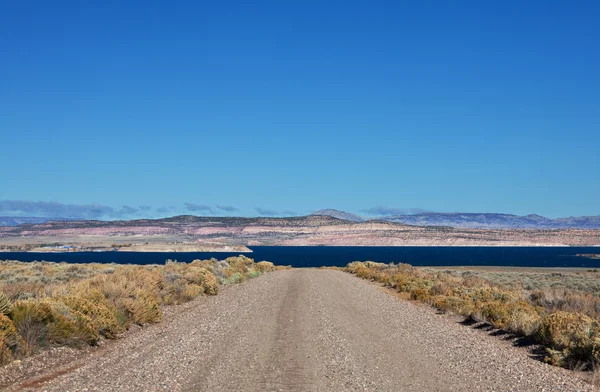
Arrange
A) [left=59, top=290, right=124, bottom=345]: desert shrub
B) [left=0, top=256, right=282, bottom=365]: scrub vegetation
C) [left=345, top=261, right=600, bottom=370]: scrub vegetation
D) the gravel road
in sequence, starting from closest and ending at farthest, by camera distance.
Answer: the gravel road → [left=0, top=256, right=282, bottom=365]: scrub vegetation → [left=345, top=261, right=600, bottom=370]: scrub vegetation → [left=59, top=290, right=124, bottom=345]: desert shrub

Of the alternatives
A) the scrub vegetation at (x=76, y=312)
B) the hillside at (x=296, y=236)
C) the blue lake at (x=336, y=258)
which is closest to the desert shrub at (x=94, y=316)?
the scrub vegetation at (x=76, y=312)

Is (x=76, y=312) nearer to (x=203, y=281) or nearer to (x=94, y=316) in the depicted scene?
(x=94, y=316)

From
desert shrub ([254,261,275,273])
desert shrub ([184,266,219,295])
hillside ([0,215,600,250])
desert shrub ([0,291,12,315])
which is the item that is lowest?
desert shrub ([254,261,275,273])

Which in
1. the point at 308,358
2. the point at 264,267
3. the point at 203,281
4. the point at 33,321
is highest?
the point at 33,321

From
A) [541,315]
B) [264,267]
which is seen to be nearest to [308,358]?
[541,315]

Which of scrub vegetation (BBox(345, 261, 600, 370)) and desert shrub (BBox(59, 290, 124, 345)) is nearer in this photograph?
scrub vegetation (BBox(345, 261, 600, 370))

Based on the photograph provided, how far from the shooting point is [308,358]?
10523mm

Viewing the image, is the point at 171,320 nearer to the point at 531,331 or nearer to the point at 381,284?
the point at 531,331

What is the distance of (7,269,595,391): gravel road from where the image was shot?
882 cm

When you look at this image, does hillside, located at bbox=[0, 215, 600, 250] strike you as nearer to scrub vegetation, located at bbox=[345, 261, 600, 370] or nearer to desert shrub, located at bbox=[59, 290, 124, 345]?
scrub vegetation, located at bbox=[345, 261, 600, 370]

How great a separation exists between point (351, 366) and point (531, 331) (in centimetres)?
573

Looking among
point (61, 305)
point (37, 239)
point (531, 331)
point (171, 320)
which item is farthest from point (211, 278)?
point (37, 239)

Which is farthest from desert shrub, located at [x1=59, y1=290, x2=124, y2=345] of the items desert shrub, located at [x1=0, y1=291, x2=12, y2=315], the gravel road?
desert shrub, located at [x1=0, y1=291, x2=12, y2=315]

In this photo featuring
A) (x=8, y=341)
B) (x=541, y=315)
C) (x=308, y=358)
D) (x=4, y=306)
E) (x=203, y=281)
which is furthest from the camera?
(x=203, y=281)
